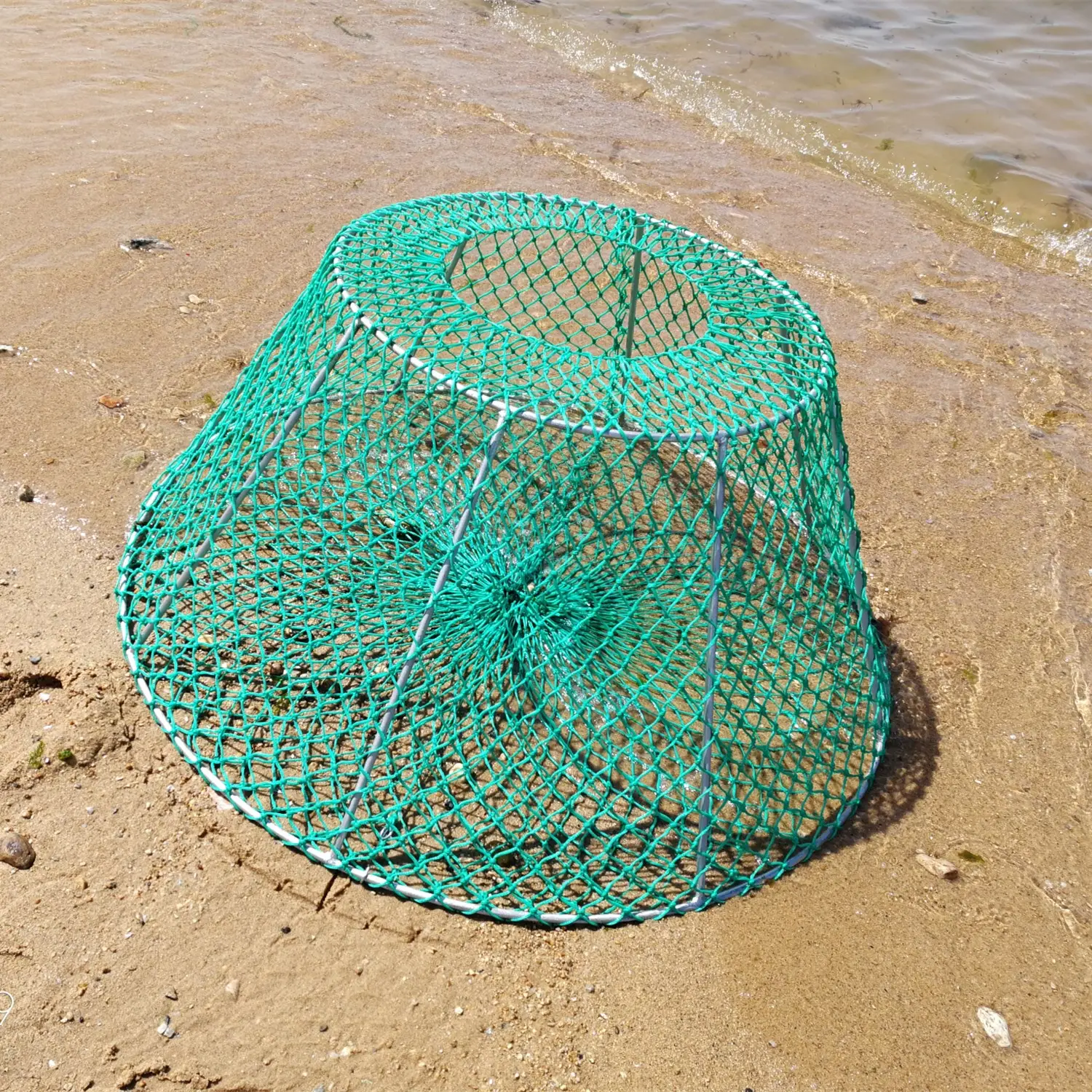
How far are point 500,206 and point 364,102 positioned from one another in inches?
180

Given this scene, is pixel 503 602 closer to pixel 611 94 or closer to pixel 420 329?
pixel 420 329

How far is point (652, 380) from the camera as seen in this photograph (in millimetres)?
3041

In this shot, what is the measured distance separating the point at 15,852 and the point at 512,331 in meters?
1.95

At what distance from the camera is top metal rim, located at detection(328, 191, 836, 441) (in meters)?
2.81

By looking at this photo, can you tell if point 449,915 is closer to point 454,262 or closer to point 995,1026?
point 995,1026

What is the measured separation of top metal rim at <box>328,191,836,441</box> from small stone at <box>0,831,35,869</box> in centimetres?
163

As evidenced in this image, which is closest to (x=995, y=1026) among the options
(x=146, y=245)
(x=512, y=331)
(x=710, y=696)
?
(x=710, y=696)

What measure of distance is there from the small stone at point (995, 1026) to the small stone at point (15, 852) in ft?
8.20

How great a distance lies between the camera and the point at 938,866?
308 cm

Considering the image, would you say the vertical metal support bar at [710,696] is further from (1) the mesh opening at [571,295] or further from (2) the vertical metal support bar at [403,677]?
(1) the mesh opening at [571,295]

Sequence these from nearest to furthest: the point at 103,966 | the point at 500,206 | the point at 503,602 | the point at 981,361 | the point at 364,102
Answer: the point at 103,966, the point at 503,602, the point at 500,206, the point at 981,361, the point at 364,102

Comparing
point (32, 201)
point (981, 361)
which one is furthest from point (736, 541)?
point (32, 201)

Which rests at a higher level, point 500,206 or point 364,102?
point 500,206

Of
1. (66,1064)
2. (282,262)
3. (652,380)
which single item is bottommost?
(66,1064)
